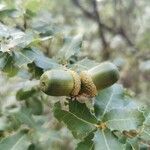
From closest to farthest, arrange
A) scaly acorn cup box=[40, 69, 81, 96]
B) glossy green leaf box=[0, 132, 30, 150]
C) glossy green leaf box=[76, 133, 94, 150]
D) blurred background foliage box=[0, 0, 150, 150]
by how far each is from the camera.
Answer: scaly acorn cup box=[40, 69, 81, 96] → glossy green leaf box=[76, 133, 94, 150] → glossy green leaf box=[0, 132, 30, 150] → blurred background foliage box=[0, 0, 150, 150]

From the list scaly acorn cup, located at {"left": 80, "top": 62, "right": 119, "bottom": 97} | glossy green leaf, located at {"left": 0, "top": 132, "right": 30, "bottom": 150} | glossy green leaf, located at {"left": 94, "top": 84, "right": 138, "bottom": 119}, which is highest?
scaly acorn cup, located at {"left": 80, "top": 62, "right": 119, "bottom": 97}

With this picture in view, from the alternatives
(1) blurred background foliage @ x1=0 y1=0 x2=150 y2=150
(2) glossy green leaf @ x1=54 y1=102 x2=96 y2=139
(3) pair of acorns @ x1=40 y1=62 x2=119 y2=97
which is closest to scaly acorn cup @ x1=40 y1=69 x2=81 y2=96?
(3) pair of acorns @ x1=40 y1=62 x2=119 y2=97

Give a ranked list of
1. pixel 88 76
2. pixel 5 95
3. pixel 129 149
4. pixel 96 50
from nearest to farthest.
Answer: pixel 88 76 → pixel 129 149 → pixel 5 95 → pixel 96 50

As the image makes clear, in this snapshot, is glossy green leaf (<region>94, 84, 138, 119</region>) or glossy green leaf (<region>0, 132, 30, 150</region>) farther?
glossy green leaf (<region>0, 132, 30, 150</region>)

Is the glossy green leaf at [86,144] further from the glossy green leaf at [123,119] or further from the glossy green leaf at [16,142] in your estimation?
the glossy green leaf at [16,142]

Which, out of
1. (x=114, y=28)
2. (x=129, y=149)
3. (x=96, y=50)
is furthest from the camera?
(x=114, y=28)

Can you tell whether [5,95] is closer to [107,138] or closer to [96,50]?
[107,138]

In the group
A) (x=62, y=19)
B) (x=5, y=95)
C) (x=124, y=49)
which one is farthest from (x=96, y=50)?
(x=5, y=95)

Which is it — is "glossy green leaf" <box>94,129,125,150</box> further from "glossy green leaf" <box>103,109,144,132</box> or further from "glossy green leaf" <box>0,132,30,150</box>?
"glossy green leaf" <box>0,132,30,150</box>
